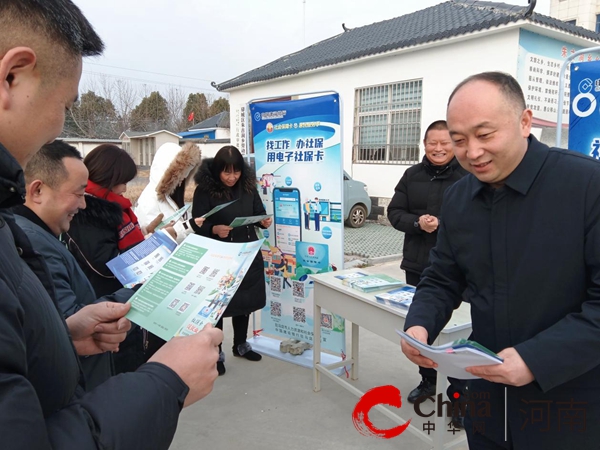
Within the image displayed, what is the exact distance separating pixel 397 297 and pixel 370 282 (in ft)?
1.09

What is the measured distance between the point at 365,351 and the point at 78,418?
3.23 m

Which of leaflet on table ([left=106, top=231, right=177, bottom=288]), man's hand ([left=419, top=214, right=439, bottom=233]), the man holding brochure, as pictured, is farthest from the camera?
man's hand ([left=419, top=214, right=439, bottom=233])

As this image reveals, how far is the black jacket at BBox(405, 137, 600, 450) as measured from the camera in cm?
110

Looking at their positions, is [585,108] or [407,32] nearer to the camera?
[585,108]

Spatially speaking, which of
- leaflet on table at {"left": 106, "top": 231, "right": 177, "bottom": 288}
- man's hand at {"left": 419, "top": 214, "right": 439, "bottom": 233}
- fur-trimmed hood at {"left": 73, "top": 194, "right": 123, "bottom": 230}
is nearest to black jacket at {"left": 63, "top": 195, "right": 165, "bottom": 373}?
fur-trimmed hood at {"left": 73, "top": 194, "right": 123, "bottom": 230}

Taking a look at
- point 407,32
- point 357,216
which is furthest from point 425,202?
point 407,32

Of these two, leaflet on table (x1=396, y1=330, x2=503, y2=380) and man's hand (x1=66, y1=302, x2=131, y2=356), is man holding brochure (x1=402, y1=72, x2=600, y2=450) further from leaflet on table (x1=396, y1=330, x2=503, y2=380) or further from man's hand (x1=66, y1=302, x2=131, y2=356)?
man's hand (x1=66, y1=302, x2=131, y2=356)

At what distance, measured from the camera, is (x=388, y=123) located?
9.22 meters

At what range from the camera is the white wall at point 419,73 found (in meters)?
7.28

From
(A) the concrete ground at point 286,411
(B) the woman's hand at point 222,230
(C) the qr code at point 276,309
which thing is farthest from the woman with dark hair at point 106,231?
(C) the qr code at point 276,309

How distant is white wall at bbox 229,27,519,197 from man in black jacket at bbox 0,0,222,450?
270 inches

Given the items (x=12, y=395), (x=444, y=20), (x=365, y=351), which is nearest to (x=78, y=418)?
(x=12, y=395)

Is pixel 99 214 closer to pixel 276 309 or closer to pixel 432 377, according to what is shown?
pixel 276 309

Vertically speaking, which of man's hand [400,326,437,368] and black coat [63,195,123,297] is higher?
black coat [63,195,123,297]
